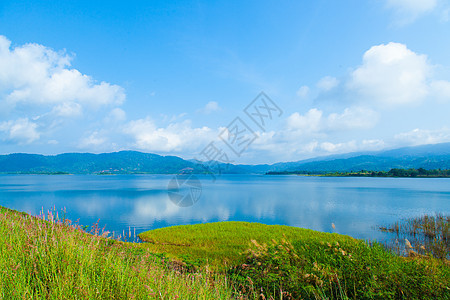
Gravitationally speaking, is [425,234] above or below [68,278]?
below

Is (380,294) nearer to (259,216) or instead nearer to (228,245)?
(228,245)

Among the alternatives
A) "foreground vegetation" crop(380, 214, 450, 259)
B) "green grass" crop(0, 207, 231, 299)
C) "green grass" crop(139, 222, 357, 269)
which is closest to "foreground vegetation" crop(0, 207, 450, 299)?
"green grass" crop(0, 207, 231, 299)

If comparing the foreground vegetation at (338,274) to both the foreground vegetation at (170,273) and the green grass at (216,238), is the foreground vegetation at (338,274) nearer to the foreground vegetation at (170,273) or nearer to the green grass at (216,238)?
the foreground vegetation at (170,273)

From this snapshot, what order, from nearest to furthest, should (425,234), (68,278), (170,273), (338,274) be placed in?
(68,278) < (170,273) < (338,274) < (425,234)

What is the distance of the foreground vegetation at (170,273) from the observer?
4.03 meters

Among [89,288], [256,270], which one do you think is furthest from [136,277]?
[256,270]

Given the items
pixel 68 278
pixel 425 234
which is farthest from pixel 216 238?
pixel 425 234

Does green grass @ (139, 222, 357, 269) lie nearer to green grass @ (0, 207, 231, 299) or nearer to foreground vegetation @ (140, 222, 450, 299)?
foreground vegetation @ (140, 222, 450, 299)

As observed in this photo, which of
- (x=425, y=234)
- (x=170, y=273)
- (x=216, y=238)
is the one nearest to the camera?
(x=170, y=273)

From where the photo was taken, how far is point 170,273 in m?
5.66

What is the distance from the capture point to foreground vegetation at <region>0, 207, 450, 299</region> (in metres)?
4.03

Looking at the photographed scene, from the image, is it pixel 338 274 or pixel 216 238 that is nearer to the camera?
pixel 338 274

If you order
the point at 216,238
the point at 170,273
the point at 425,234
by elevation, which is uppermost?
the point at 170,273

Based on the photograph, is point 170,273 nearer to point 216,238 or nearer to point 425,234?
point 216,238
